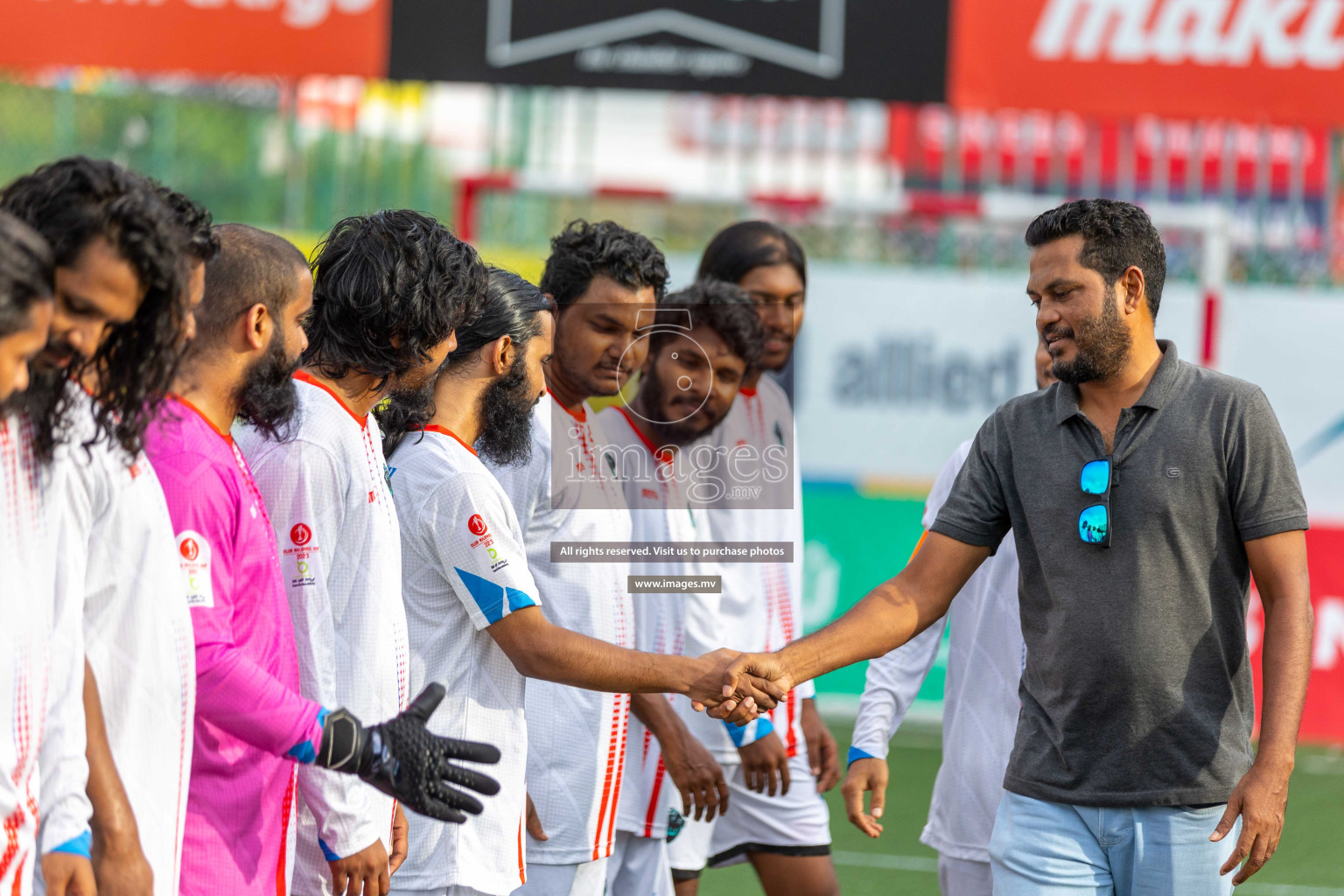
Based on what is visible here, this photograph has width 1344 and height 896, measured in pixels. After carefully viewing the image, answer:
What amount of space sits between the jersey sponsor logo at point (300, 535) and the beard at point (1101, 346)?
1.58 m

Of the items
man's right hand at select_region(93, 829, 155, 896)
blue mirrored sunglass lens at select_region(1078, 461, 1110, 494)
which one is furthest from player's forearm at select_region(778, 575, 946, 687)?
man's right hand at select_region(93, 829, 155, 896)

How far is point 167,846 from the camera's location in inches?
91.6

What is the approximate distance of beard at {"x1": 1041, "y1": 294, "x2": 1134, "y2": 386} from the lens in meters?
3.08

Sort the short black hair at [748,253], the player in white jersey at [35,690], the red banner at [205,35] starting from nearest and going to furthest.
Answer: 1. the player in white jersey at [35,690]
2. the short black hair at [748,253]
3. the red banner at [205,35]

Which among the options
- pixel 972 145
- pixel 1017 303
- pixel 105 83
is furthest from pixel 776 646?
pixel 972 145

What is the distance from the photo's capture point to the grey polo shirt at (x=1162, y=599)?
9.53 ft

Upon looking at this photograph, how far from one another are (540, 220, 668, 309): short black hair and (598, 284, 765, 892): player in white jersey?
0.46 feet

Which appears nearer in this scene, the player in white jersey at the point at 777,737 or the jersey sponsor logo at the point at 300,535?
the jersey sponsor logo at the point at 300,535

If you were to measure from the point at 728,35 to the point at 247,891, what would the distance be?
5909 millimetres

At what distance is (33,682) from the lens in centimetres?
208

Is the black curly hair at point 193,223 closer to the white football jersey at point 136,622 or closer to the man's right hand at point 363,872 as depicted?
the white football jersey at point 136,622

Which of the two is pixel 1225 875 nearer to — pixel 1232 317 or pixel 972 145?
pixel 1232 317

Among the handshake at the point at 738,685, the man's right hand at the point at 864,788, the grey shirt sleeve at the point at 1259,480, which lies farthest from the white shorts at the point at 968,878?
the grey shirt sleeve at the point at 1259,480

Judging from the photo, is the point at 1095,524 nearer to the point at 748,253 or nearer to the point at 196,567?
the point at 196,567
